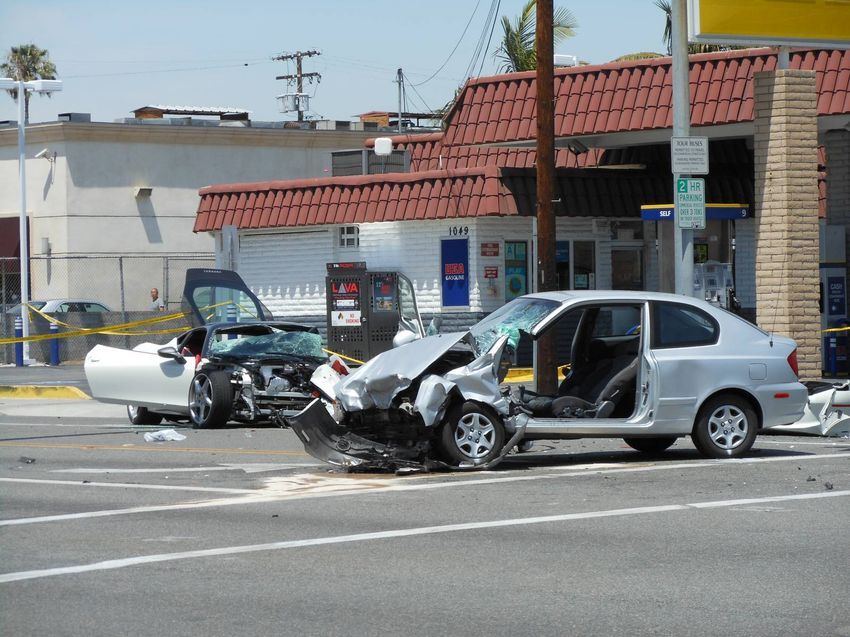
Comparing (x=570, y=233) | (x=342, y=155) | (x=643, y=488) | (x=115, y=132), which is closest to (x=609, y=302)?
(x=643, y=488)

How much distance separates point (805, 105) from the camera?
2084cm

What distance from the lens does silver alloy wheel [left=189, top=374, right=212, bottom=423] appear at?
17.6 meters

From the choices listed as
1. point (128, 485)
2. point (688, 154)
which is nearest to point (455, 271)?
point (688, 154)

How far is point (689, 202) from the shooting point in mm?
18344

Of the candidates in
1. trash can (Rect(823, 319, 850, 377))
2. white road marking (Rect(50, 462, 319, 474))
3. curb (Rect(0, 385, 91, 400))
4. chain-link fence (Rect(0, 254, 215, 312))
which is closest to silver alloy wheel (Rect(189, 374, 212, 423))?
white road marking (Rect(50, 462, 319, 474))

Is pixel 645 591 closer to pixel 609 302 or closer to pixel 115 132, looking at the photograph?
pixel 609 302

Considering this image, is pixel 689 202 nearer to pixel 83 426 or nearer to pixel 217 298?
pixel 83 426

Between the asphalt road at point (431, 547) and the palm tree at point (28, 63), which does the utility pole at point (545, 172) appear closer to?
the asphalt road at point (431, 547)

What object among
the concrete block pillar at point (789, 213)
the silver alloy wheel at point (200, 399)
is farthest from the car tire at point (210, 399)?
the concrete block pillar at point (789, 213)

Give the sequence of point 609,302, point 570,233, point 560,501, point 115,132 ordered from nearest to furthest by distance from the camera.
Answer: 1. point 560,501
2. point 609,302
3. point 570,233
4. point 115,132

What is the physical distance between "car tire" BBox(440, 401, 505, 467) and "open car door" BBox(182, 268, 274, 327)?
323 inches

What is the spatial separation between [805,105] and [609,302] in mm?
8957

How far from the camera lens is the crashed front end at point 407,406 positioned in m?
12.5

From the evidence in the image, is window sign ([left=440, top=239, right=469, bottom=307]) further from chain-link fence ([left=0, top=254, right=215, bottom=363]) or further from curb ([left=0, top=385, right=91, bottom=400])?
chain-link fence ([left=0, top=254, right=215, bottom=363])
